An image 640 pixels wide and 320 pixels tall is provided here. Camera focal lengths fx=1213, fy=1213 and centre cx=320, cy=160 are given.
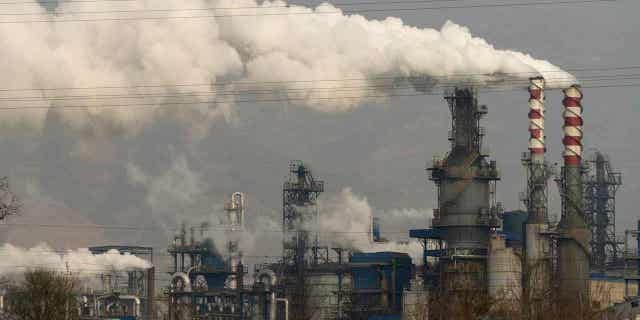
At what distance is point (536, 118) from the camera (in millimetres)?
67188

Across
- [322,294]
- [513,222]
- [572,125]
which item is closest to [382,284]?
[322,294]

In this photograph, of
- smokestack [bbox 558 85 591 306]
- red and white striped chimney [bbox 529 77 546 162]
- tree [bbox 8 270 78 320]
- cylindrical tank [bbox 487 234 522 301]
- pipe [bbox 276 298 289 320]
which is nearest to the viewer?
tree [bbox 8 270 78 320]

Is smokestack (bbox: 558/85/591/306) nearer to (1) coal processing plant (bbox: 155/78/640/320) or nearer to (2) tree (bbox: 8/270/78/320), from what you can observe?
(1) coal processing plant (bbox: 155/78/640/320)

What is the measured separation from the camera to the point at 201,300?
84.5 m

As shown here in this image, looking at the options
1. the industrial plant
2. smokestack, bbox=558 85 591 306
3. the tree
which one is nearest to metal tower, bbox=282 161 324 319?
the industrial plant

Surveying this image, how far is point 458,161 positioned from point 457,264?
578 centimetres

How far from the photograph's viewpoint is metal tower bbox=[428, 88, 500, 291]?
66875mm

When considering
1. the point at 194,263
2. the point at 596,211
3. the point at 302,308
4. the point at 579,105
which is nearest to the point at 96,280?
the point at 194,263

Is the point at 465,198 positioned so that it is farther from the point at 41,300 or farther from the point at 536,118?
the point at 41,300

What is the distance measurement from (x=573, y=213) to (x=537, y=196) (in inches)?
170

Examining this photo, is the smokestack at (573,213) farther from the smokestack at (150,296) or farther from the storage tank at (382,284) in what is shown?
the smokestack at (150,296)

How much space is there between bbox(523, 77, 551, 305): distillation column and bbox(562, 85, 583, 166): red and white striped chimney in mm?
2058

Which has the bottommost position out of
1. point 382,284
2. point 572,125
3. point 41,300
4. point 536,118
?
point 41,300

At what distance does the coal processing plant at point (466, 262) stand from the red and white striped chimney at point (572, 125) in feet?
0.17
